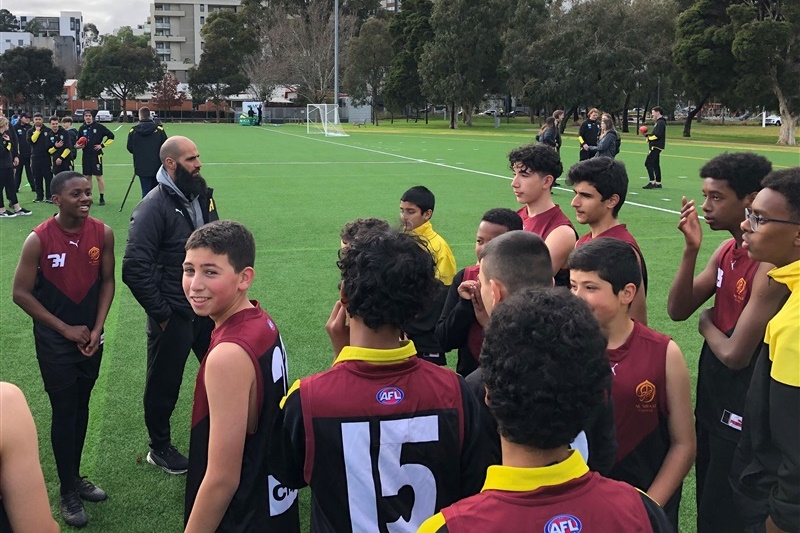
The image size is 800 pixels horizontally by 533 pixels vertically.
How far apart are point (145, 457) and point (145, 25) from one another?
183221 mm

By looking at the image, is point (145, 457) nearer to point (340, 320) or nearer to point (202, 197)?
point (202, 197)

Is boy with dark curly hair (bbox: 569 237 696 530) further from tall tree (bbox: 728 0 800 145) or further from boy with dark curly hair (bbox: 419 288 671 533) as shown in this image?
tall tree (bbox: 728 0 800 145)

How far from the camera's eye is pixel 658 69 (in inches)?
1996

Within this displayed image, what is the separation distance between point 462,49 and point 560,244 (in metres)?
52.3

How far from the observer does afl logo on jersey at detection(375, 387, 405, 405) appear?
209 centimetres

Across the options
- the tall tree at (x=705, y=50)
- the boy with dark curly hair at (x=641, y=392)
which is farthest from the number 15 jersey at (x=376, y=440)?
the tall tree at (x=705, y=50)

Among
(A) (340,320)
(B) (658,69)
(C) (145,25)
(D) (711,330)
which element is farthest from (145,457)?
(C) (145,25)

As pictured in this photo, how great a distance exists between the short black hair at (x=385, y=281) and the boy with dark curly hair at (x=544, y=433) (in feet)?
1.77

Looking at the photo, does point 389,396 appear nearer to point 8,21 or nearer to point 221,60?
point 221,60

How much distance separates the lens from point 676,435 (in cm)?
262

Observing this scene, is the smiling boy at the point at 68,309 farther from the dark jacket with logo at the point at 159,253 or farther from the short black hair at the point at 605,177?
the short black hair at the point at 605,177

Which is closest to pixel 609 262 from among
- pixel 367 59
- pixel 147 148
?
pixel 147 148

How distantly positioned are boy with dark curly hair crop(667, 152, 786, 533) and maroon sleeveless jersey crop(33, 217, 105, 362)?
347cm

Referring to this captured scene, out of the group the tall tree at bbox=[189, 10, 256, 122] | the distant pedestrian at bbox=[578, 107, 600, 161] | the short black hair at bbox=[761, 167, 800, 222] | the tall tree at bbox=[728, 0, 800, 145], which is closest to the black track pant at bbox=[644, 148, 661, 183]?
the distant pedestrian at bbox=[578, 107, 600, 161]
